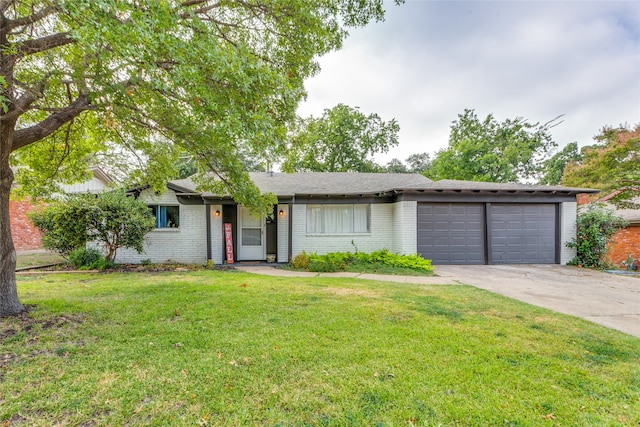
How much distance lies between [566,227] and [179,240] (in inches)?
551

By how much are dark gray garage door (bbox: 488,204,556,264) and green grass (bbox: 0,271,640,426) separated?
19.4 ft

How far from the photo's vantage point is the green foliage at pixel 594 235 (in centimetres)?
934

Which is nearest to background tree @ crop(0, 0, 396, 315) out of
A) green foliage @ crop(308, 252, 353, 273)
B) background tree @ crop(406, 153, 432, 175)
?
green foliage @ crop(308, 252, 353, 273)

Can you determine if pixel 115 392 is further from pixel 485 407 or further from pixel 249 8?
pixel 249 8

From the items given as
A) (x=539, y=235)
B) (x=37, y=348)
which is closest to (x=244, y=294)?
(x=37, y=348)

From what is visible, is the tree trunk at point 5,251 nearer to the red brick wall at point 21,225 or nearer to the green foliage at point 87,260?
the green foliage at point 87,260

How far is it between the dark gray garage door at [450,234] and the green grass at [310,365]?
503 centimetres

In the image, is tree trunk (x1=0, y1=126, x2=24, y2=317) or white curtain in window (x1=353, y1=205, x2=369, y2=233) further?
white curtain in window (x1=353, y1=205, x2=369, y2=233)

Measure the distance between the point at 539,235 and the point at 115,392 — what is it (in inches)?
491

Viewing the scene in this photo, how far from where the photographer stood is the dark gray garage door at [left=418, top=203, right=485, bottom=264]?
10031 mm

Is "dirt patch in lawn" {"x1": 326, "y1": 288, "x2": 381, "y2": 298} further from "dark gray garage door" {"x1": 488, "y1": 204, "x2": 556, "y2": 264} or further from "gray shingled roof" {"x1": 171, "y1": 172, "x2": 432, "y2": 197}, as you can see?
"dark gray garage door" {"x1": 488, "y1": 204, "x2": 556, "y2": 264}

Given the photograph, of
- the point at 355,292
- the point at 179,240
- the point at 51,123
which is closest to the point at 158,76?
the point at 51,123

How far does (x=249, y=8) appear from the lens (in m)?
4.62

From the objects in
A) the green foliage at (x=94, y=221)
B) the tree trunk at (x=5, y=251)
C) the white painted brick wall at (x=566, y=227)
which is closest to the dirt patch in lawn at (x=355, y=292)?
the tree trunk at (x=5, y=251)
